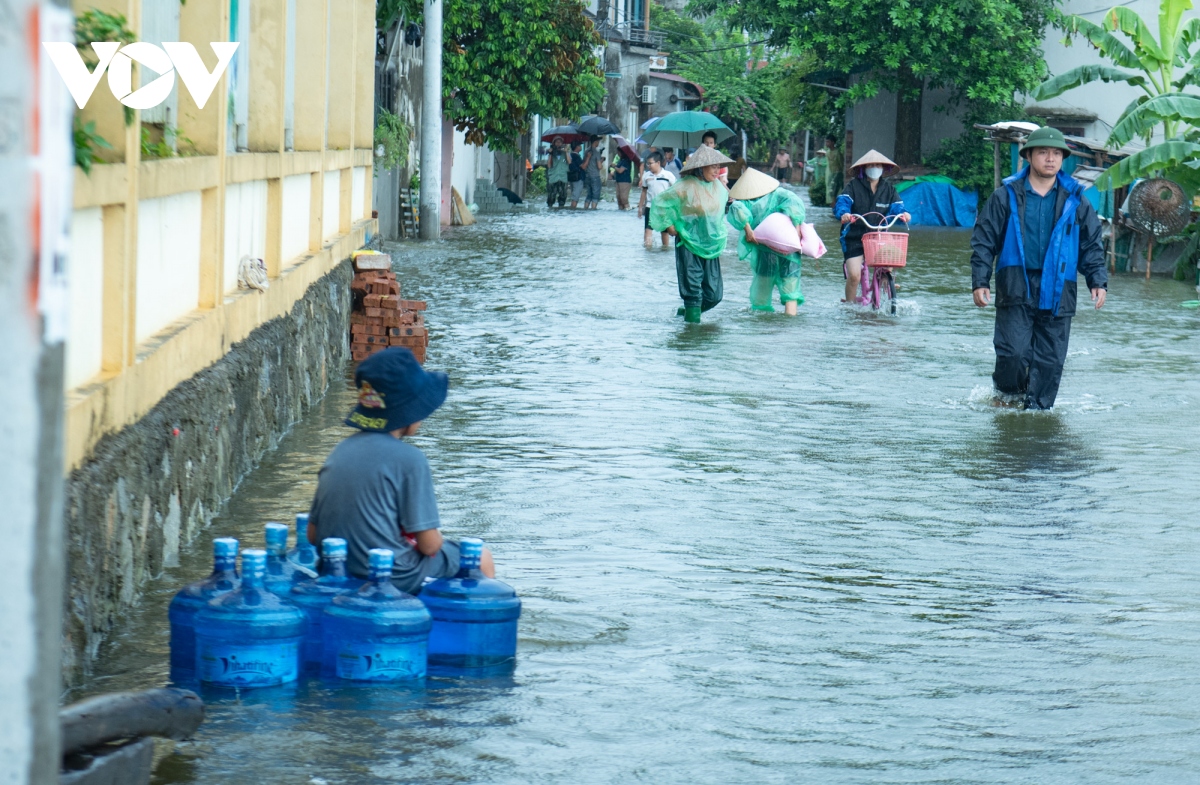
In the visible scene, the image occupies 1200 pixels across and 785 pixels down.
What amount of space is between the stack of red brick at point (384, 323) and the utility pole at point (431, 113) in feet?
39.4

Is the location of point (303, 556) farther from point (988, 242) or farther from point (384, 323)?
point (384, 323)

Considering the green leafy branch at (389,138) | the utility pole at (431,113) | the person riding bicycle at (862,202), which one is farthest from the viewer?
the utility pole at (431,113)

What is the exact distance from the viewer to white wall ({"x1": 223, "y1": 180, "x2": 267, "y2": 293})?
8500 millimetres

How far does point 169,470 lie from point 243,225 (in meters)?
2.87

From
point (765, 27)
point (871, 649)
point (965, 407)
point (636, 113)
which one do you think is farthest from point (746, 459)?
point (636, 113)

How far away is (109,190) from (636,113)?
63.2m

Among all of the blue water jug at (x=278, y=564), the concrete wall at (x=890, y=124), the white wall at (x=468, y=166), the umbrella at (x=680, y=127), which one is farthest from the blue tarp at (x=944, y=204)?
the blue water jug at (x=278, y=564)

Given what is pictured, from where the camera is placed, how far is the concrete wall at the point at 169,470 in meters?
5.04

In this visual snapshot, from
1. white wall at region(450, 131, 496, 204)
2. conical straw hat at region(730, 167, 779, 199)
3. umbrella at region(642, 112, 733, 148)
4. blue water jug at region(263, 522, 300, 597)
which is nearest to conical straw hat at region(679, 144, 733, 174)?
conical straw hat at region(730, 167, 779, 199)

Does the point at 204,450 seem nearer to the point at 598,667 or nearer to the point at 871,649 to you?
the point at 598,667

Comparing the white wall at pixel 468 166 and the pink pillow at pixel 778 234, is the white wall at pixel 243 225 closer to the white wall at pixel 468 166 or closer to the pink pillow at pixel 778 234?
the pink pillow at pixel 778 234

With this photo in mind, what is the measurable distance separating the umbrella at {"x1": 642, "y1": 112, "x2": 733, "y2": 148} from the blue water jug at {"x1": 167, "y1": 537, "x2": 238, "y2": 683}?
117ft

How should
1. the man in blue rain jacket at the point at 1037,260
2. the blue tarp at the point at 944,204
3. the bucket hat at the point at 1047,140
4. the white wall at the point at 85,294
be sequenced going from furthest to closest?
the blue tarp at the point at 944,204
the man in blue rain jacket at the point at 1037,260
the bucket hat at the point at 1047,140
the white wall at the point at 85,294

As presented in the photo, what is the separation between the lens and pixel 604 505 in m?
7.96
